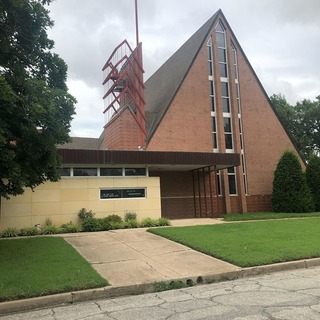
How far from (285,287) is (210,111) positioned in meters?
21.1

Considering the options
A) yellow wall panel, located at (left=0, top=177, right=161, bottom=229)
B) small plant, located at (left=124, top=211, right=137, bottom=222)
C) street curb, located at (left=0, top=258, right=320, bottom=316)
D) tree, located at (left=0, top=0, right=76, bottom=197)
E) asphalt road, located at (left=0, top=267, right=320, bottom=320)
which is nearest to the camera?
asphalt road, located at (left=0, top=267, right=320, bottom=320)

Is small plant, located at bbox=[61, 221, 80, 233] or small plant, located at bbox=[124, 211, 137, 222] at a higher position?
small plant, located at bbox=[124, 211, 137, 222]

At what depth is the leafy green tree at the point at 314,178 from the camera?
86.2ft

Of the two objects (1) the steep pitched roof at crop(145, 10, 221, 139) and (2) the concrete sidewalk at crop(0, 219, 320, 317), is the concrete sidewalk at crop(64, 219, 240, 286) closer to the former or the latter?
(2) the concrete sidewalk at crop(0, 219, 320, 317)

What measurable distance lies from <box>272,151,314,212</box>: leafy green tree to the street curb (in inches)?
643

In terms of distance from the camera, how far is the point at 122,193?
19016mm

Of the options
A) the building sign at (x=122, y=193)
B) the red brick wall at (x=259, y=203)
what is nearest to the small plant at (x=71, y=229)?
the building sign at (x=122, y=193)

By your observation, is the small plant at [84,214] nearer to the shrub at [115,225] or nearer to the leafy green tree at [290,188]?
the shrub at [115,225]

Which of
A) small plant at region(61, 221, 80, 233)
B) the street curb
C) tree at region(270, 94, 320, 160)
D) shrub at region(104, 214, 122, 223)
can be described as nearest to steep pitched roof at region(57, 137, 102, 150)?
shrub at region(104, 214, 122, 223)

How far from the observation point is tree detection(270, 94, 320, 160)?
43844mm

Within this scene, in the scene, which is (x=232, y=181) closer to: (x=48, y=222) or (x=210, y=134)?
(x=210, y=134)

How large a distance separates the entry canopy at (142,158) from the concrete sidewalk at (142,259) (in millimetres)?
4854

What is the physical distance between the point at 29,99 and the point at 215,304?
20.7 ft

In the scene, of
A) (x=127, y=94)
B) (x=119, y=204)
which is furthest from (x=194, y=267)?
(x=127, y=94)
